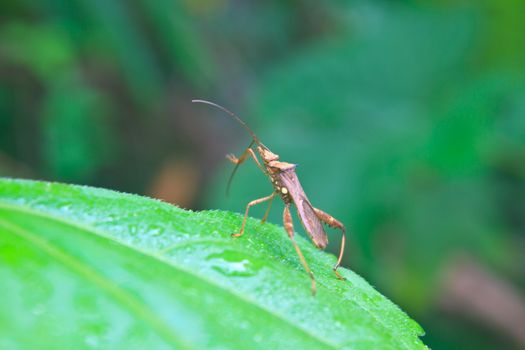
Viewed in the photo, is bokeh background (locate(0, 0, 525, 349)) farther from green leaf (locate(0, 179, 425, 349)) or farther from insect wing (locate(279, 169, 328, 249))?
green leaf (locate(0, 179, 425, 349))

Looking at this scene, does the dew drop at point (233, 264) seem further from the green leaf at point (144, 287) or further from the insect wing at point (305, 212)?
the insect wing at point (305, 212)

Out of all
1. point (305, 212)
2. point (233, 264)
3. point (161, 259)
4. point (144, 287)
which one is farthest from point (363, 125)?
point (144, 287)

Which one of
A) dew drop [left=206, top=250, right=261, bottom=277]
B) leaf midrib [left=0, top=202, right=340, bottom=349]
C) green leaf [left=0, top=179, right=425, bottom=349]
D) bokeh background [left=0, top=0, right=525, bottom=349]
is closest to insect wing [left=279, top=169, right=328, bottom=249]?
green leaf [left=0, top=179, right=425, bottom=349]

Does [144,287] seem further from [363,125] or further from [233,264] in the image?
[363,125]

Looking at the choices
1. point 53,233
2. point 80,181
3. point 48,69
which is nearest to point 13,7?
point 48,69

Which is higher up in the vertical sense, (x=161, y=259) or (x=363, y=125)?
(x=363, y=125)

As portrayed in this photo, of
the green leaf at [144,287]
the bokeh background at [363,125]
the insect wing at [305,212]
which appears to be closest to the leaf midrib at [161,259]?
the green leaf at [144,287]
